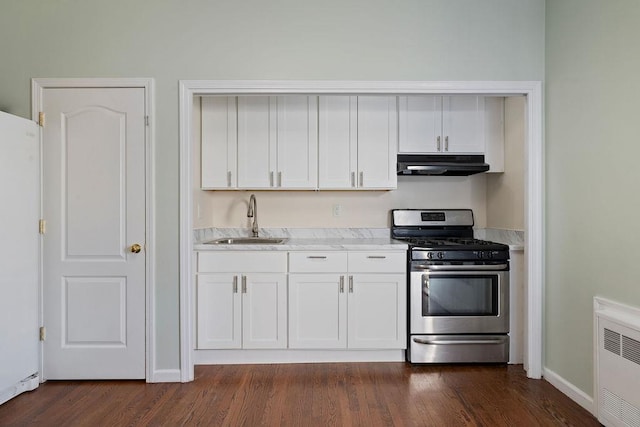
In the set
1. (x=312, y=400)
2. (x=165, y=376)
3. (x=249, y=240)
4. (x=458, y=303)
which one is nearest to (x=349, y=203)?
(x=249, y=240)

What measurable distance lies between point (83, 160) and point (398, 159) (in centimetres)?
248

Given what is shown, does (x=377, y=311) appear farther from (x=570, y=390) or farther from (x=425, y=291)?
(x=570, y=390)

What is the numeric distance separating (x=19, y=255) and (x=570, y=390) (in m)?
3.64

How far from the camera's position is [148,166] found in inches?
105

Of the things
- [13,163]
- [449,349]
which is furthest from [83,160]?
[449,349]

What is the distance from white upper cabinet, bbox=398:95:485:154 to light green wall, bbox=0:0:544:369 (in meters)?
0.72

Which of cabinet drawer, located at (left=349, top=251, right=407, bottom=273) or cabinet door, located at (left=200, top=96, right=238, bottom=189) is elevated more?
cabinet door, located at (left=200, top=96, right=238, bottom=189)

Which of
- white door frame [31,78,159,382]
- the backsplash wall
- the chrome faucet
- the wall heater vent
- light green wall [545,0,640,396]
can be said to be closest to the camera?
the wall heater vent

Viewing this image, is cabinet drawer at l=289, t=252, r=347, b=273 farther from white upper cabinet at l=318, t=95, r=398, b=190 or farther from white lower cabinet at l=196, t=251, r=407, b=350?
white upper cabinet at l=318, t=95, r=398, b=190

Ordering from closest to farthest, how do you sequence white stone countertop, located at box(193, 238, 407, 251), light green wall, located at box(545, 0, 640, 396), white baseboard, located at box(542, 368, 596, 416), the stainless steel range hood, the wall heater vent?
the wall heater vent → light green wall, located at box(545, 0, 640, 396) → white baseboard, located at box(542, 368, 596, 416) → white stone countertop, located at box(193, 238, 407, 251) → the stainless steel range hood

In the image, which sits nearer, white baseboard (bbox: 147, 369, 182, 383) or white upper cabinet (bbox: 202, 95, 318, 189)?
white baseboard (bbox: 147, 369, 182, 383)

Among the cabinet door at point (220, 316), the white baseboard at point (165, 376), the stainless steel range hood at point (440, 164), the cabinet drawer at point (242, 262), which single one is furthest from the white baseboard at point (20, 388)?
the stainless steel range hood at point (440, 164)

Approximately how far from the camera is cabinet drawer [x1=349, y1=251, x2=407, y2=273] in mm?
3006

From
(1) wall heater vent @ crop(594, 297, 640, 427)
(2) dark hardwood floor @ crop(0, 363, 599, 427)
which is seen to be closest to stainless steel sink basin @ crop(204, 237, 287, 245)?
(2) dark hardwood floor @ crop(0, 363, 599, 427)
